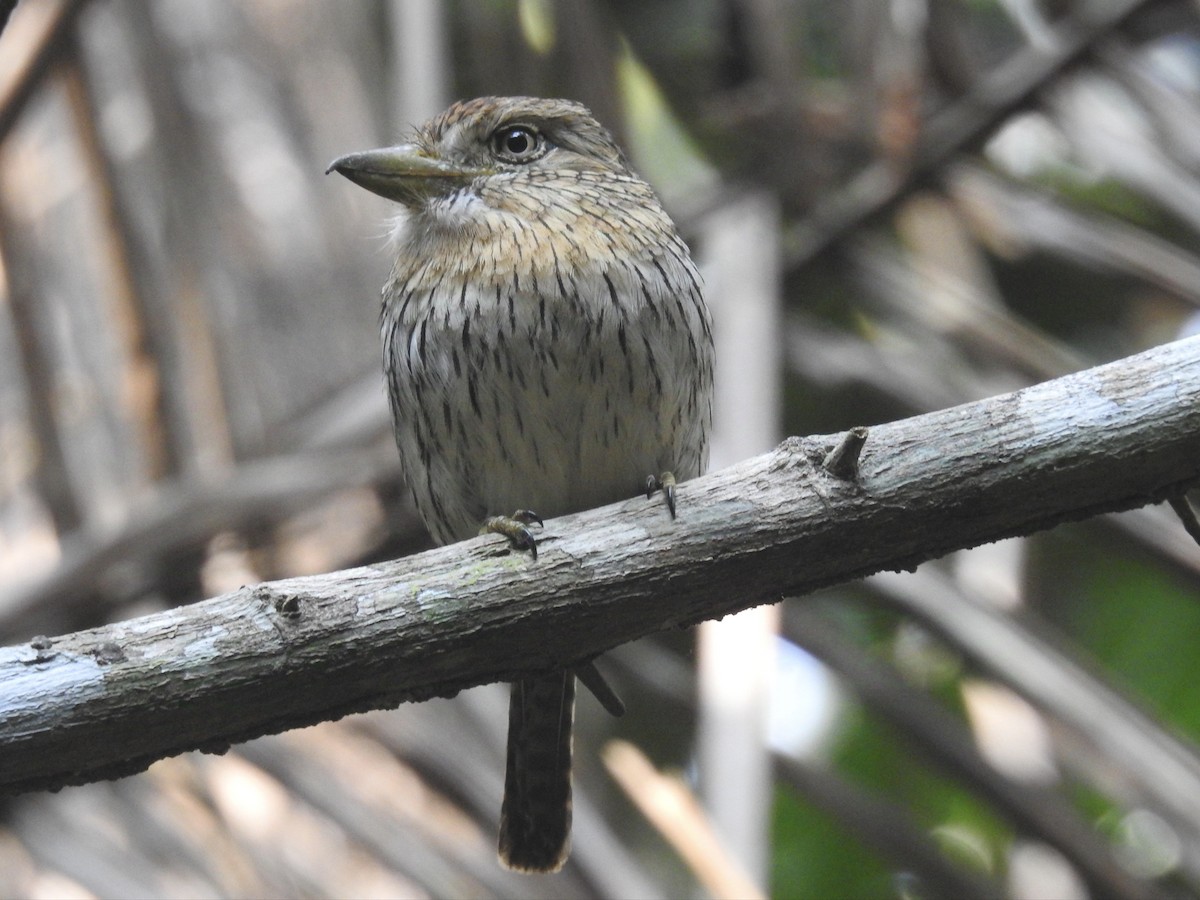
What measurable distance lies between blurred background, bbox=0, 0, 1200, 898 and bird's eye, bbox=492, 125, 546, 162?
1.70 ft

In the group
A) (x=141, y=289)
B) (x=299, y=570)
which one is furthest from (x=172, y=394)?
(x=299, y=570)

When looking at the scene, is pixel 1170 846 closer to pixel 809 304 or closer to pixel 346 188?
pixel 809 304

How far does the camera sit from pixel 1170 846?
9.41ft

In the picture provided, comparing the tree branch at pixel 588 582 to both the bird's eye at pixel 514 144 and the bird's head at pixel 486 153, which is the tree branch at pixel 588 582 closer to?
the bird's head at pixel 486 153

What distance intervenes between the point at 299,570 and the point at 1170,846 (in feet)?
6.09

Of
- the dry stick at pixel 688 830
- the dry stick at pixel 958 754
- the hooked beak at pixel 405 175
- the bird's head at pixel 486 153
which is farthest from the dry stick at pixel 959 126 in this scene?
the dry stick at pixel 688 830

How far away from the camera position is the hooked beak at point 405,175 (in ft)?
9.12

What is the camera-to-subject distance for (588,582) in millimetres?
1906

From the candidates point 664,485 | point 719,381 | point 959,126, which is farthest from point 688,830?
point 959,126

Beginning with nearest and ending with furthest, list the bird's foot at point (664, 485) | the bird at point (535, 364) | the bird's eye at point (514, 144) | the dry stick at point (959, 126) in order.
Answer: the bird's foot at point (664, 485) → the bird at point (535, 364) → the bird's eye at point (514, 144) → the dry stick at point (959, 126)

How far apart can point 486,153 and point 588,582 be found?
4.18ft

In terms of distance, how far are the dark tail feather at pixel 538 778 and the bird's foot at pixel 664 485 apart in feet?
1.22

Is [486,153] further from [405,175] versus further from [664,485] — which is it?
[664,485]

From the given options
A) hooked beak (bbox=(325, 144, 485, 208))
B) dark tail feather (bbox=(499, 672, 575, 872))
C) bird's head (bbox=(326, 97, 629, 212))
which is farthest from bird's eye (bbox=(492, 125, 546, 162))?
dark tail feather (bbox=(499, 672, 575, 872))
